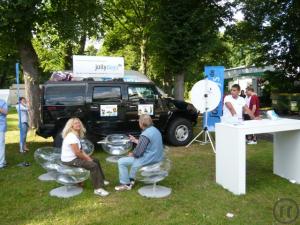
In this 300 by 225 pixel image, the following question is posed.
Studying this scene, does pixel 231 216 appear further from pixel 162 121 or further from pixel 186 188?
pixel 162 121

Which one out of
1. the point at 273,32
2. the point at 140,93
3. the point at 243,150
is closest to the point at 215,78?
the point at 140,93

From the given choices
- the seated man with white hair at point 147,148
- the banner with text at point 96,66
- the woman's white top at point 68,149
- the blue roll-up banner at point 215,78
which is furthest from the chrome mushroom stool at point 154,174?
the blue roll-up banner at point 215,78

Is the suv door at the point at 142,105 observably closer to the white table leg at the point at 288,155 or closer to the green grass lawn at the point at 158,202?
the green grass lawn at the point at 158,202

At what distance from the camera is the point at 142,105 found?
1015cm

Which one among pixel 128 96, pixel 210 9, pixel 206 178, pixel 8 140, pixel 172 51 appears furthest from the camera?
pixel 210 9

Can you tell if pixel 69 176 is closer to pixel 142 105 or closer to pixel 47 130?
pixel 47 130

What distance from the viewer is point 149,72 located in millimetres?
27703

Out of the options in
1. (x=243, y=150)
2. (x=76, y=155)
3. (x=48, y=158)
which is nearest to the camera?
(x=243, y=150)

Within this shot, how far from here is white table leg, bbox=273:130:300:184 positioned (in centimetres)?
673

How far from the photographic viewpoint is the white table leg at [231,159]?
6.03m

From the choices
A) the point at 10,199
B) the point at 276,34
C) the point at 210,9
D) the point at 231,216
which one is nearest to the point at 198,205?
the point at 231,216

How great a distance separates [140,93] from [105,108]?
1139 mm

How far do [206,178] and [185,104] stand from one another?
449 centimetres

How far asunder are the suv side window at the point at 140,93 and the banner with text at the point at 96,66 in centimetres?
104
